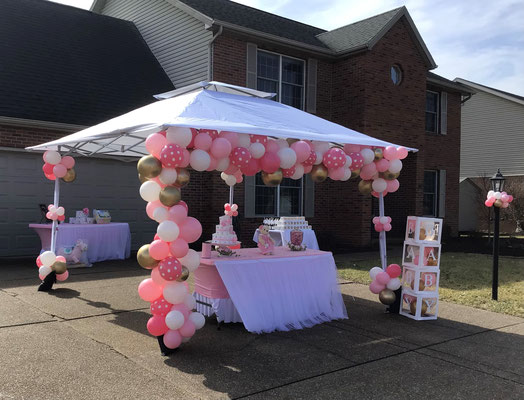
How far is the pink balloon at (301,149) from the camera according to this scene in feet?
19.5

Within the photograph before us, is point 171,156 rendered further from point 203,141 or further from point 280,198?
point 280,198

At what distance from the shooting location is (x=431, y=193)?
18156 mm

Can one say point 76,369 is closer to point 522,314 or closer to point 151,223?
point 522,314

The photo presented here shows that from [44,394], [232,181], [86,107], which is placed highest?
[86,107]

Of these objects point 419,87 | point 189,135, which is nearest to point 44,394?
point 189,135

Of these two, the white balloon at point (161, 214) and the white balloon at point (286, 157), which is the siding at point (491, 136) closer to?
the white balloon at point (286, 157)

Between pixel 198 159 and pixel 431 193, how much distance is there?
1500 centimetres

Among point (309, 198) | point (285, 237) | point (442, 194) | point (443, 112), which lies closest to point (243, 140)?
point (285, 237)

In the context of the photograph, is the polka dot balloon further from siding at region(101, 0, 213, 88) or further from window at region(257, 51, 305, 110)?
window at region(257, 51, 305, 110)

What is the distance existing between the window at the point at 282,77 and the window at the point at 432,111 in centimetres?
637

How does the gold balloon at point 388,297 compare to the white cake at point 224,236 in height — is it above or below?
below

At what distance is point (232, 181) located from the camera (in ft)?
27.8

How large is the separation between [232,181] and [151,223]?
5231 mm

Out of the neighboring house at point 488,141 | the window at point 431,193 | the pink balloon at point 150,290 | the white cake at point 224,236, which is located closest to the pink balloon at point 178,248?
the pink balloon at point 150,290
